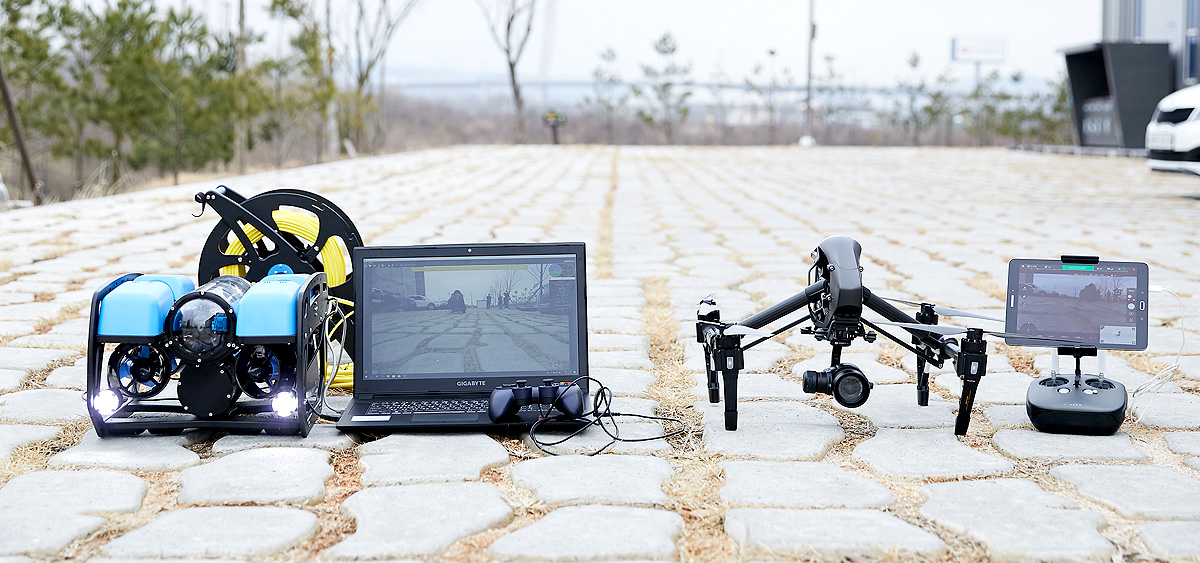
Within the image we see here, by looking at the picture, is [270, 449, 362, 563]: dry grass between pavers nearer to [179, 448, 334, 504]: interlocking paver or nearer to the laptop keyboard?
[179, 448, 334, 504]: interlocking paver

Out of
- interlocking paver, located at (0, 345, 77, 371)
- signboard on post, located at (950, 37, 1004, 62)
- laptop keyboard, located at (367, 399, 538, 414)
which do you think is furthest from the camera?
signboard on post, located at (950, 37, 1004, 62)

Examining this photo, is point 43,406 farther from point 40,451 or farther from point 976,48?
point 976,48

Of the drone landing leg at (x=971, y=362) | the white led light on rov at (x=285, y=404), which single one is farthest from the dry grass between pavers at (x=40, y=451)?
Answer: the drone landing leg at (x=971, y=362)

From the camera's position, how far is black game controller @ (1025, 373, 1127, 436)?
250 centimetres

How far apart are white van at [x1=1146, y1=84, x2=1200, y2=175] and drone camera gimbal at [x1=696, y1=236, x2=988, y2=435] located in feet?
28.4

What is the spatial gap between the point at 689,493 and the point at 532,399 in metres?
0.57

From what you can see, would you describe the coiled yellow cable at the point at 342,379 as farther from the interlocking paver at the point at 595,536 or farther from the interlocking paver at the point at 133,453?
the interlocking paver at the point at 595,536

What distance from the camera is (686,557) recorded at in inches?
70.6

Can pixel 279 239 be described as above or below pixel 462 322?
above

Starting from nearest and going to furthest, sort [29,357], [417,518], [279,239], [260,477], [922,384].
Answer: [417,518]
[260,477]
[922,384]
[279,239]
[29,357]

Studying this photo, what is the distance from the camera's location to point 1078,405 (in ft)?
8.28

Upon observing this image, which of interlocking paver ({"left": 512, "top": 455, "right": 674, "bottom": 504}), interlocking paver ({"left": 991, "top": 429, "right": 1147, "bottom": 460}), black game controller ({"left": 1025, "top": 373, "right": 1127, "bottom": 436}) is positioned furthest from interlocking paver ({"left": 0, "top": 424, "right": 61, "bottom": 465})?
black game controller ({"left": 1025, "top": 373, "right": 1127, "bottom": 436})

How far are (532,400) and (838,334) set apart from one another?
30.5 inches

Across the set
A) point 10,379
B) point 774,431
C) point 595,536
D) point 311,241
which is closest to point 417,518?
point 595,536
